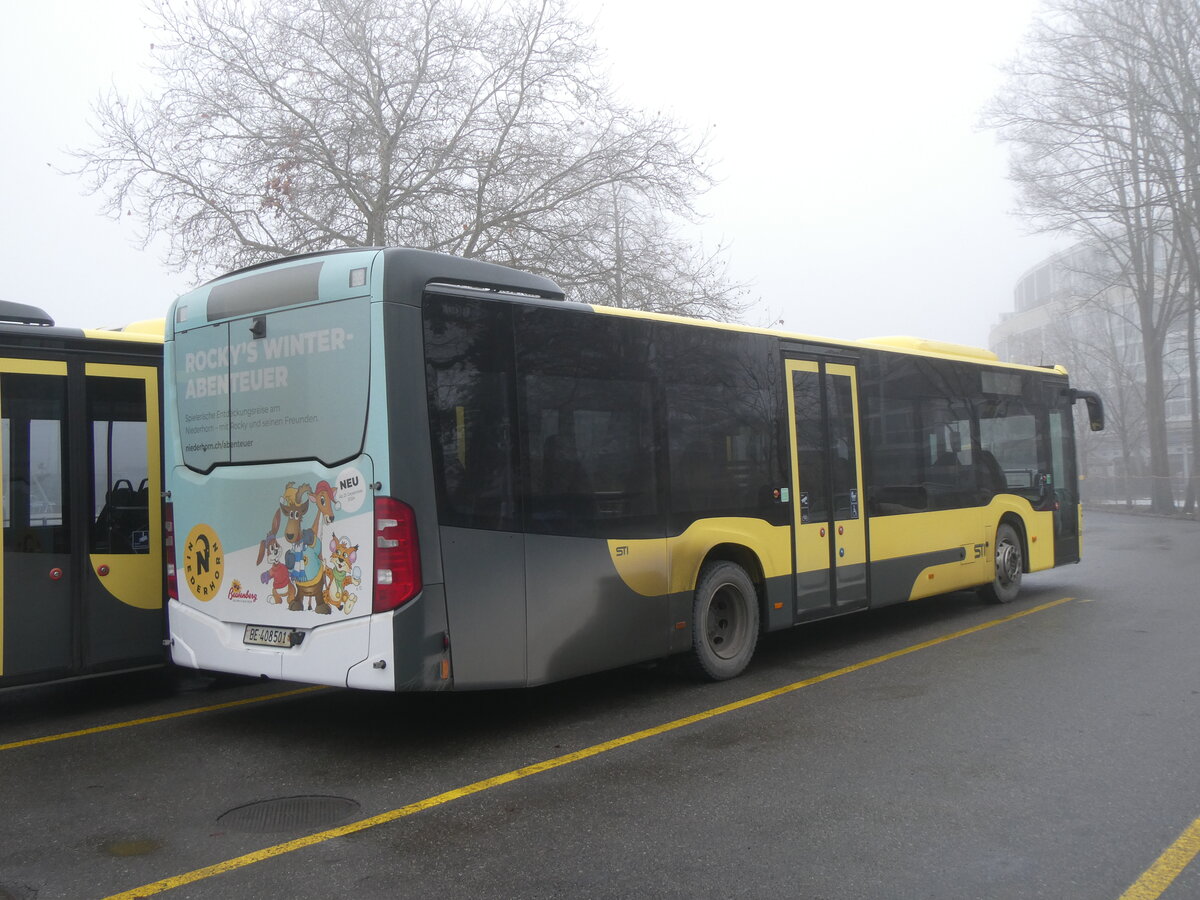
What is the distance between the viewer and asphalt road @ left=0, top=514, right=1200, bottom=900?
428 cm

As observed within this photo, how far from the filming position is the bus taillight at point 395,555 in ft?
19.1

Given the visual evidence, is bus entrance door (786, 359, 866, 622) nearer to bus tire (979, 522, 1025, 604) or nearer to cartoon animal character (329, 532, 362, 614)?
bus tire (979, 522, 1025, 604)

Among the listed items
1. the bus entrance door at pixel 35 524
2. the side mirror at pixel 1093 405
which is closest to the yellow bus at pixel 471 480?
the bus entrance door at pixel 35 524

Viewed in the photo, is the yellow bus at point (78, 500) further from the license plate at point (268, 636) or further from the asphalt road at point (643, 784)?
the license plate at point (268, 636)

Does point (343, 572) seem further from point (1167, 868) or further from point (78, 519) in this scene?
point (1167, 868)

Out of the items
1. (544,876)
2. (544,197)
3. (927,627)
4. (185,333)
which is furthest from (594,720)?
(544,197)

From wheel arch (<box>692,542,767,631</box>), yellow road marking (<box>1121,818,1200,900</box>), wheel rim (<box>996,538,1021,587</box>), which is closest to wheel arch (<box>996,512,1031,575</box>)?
wheel rim (<box>996,538,1021,587</box>)

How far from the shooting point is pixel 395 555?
581cm

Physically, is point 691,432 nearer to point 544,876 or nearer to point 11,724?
point 544,876

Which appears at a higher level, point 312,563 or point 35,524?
point 35,524

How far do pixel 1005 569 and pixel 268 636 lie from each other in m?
8.92

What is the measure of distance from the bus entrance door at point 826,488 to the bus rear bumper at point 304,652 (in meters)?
4.25

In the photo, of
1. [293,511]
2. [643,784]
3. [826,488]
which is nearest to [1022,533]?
[826,488]

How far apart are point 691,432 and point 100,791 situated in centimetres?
462
